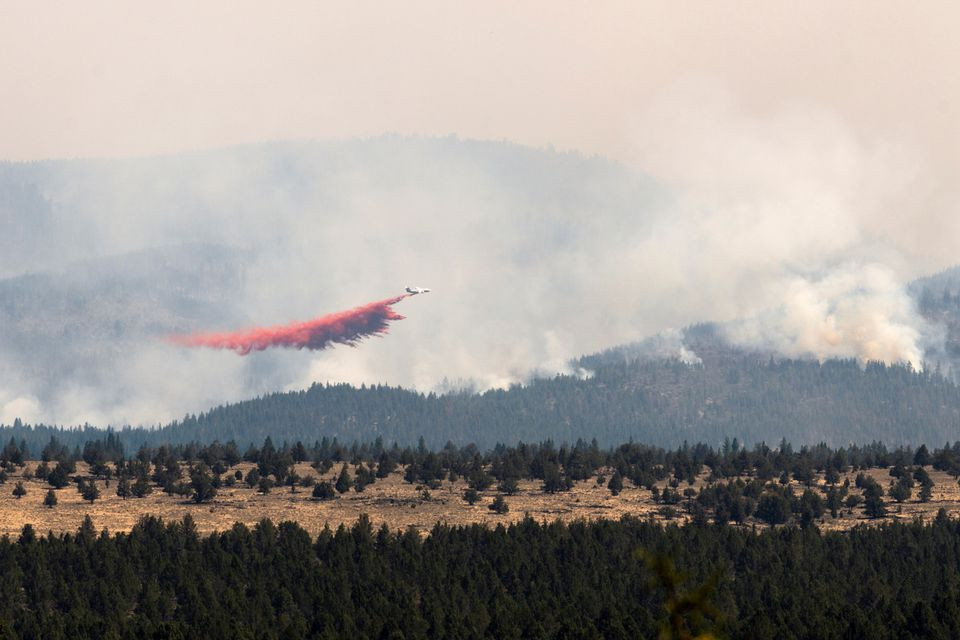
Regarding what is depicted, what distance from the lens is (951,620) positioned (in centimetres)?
15762

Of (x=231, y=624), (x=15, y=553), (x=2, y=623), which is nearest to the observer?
(x=2, y=623)

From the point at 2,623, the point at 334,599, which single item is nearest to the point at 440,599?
the point at 334,599

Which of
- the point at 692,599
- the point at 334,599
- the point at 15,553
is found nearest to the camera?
the point at 692,599

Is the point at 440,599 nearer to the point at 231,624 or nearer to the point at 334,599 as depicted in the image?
the point at 334,599

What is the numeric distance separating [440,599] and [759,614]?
3895cm

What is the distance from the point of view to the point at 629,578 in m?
196

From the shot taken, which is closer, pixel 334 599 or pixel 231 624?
pixel 231 624

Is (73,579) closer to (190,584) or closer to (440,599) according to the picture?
(190,584)

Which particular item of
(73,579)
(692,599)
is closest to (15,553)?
(73,579)

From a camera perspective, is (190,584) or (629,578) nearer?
(190,584)

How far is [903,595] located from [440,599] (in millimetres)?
54033

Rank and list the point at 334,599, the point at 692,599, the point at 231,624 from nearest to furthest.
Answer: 1. the point at 692,599
2. the point at 231,624
3. the point at 334,599

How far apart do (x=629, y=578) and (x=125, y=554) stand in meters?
63.9

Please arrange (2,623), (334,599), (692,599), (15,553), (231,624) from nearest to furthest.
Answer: (692,599)
(2,623)
(231,624)
(334,599)
(15,553)
